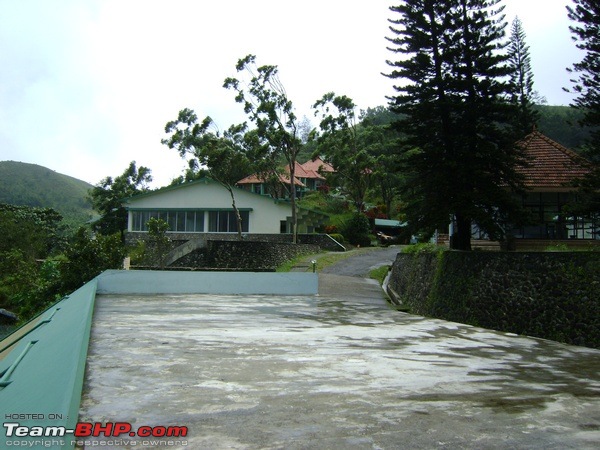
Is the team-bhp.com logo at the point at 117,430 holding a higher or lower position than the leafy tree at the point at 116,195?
lower

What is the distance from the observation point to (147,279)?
15.1 meters

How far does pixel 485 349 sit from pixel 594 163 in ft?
27.4

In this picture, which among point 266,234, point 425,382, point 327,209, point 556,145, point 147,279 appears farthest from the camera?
point 327,209

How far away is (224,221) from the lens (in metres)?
36.0

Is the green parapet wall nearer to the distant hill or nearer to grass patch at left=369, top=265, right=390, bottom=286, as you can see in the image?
grass patch at left=369, top=265, right=390, bottom=286

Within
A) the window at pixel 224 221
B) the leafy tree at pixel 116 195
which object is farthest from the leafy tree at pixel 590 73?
the leafy tree at pixel 116 195

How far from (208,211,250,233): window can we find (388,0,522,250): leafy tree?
67.4ft

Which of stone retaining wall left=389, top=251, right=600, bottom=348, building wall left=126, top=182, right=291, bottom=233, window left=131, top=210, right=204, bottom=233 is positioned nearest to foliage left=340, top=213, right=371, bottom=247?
building wall left=126, top=182, right=291, bottom=233

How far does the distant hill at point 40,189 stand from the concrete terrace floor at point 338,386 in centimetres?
8975

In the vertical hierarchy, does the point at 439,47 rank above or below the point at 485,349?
above

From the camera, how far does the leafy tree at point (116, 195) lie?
4259cm

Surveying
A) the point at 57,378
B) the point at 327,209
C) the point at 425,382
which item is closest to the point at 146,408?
the point at 57,378

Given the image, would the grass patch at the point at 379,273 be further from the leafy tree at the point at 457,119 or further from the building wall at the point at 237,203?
the building wall at the point at 237,203

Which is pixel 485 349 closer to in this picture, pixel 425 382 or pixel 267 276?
pixel 425 382
